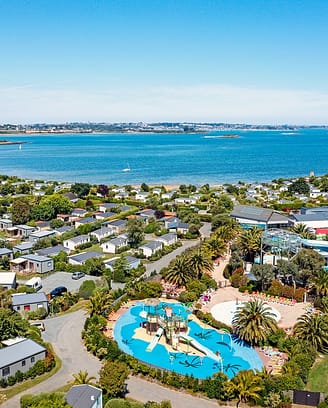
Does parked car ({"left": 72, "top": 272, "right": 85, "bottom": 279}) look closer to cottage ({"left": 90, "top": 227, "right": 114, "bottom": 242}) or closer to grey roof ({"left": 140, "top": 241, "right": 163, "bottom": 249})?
grey roof ({"left": 140, "top": 241, "right": 163, "bottom": 249})

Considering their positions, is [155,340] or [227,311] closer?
[155,340]

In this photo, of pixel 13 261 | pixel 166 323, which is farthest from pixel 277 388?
pixel 13 261

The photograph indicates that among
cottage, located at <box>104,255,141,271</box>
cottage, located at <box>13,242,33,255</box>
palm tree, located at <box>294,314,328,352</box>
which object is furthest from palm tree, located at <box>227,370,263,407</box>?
cottage, located at <box>13,242,33,255</box>

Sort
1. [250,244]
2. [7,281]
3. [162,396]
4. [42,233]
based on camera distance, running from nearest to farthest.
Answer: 1. [162,396]
2. [7,281]
3. [250,244]
4. [42,233]

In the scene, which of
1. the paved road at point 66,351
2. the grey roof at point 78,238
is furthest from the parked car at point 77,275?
the grey roof at point 78,238

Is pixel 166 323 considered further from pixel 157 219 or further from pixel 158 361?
pixel 157 219

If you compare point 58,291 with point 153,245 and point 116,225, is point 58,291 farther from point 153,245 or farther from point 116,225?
point 116,225

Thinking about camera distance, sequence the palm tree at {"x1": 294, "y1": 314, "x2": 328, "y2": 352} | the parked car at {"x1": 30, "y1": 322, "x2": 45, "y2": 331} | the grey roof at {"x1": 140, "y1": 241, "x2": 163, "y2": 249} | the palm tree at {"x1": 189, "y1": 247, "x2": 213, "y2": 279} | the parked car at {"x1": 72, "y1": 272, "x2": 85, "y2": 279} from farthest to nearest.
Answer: the grey roof at {"x1": 140, "y1": 241, "x2": 163, "y2": 249} < the parked car at {"x1": 72, "y1": 272, "x2": 85, "y2": 279} < the palm tree at {"x1": 189, "y1": 247, "x2": 213, "y2": 279} < the parked car at {"x1": 30, "y1": 322, "x2": 45, "y2": 331} < the palm tree at {"x1": 294, "y1": 314, "x2": 328, "y2": 352}

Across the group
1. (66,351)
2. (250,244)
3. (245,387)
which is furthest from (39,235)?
(245,387)
